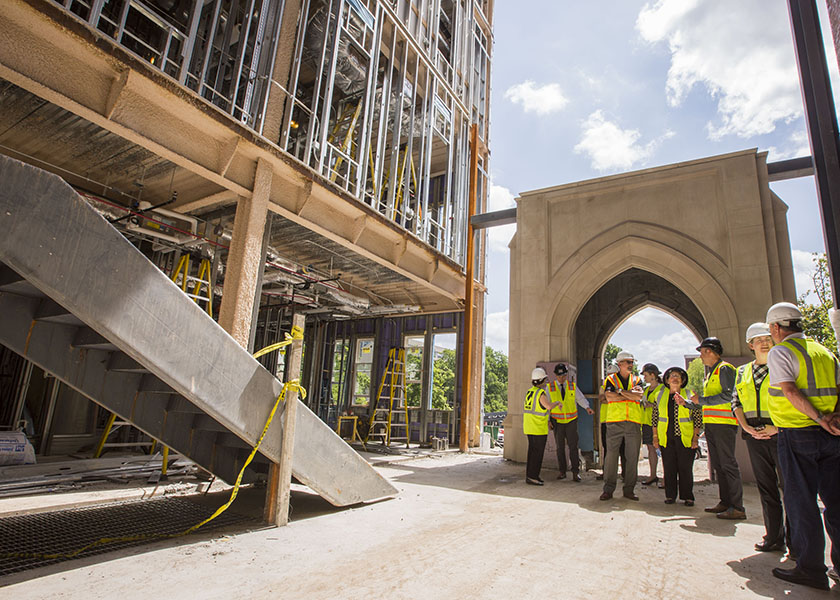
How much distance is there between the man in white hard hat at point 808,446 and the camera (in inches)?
129

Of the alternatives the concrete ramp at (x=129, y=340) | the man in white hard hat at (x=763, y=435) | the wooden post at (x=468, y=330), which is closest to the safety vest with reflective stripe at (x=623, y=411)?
the man in white hard hat at (x=763, y=435)

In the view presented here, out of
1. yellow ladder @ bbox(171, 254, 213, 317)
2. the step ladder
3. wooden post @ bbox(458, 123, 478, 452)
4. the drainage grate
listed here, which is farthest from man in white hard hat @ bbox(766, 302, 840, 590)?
the step ladder

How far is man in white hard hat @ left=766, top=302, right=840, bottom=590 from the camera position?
10.7 feet

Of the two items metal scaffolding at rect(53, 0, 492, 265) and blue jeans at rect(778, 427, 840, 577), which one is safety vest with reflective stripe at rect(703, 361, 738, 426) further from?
metal scaffolding at rect(53, 0, 492, 265)

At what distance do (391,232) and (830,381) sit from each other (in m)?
9.08

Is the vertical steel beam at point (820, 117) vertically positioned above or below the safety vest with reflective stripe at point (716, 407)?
above

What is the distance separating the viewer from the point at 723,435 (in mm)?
5543

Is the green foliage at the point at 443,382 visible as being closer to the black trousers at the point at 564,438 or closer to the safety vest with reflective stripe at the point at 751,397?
the black trousers at the point at 564,438

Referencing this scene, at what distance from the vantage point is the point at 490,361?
73250mm

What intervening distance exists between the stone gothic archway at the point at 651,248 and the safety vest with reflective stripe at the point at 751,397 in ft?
17.8

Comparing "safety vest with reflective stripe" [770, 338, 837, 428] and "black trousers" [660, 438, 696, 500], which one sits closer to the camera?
"safety vest with reflective stripe" [770, 338, 837, 428]

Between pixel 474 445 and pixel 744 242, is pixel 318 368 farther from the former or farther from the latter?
pixel 744 242

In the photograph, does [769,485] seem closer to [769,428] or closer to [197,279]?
[769,428]

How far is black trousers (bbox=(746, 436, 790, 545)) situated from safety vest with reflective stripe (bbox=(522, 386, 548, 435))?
3.75 metres
